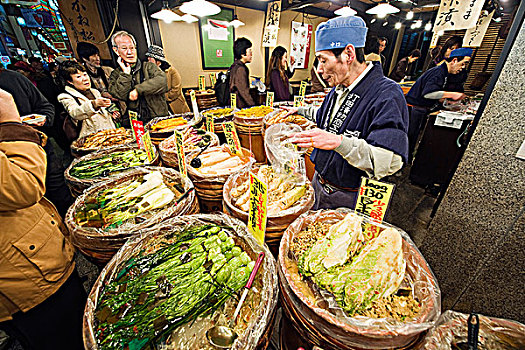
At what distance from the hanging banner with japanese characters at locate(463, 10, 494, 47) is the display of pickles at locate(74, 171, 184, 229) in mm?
6909

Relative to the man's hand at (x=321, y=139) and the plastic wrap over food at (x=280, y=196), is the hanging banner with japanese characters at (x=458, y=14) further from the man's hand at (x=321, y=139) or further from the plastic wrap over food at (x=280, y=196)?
the plastic wrap over food at (x=280, y=196)

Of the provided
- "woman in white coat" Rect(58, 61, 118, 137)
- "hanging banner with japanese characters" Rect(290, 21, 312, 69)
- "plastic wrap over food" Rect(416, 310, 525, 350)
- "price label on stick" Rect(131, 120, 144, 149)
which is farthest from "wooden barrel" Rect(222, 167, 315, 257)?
"hanging banner with japanese characters" Rect(290, 21, 312, 69)

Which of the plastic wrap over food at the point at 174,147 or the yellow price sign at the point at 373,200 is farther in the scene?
the plastic wrap over food at the point at 174,147

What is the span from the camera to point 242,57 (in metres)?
4.66

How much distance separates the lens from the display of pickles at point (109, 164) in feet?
7.46

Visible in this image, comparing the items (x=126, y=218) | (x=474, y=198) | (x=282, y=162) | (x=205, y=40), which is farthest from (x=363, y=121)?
(x=205, y=40)

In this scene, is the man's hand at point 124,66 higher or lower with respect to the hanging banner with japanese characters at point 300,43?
lower

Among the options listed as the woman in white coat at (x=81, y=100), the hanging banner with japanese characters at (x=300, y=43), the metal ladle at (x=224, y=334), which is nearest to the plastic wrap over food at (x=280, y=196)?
the metal ladle at (x=224, y=334)

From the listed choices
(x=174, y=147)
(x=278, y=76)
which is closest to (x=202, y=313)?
(x=174, y=147)

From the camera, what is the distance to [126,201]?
5.96 feet

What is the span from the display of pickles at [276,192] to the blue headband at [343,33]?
125cm

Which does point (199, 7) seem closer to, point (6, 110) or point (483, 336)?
point (6, 110)

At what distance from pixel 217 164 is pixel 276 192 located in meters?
0.86

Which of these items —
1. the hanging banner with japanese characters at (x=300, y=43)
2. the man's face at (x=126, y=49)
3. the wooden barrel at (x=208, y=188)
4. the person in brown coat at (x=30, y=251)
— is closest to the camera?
the person in brown coat at (x=30, y=251)
